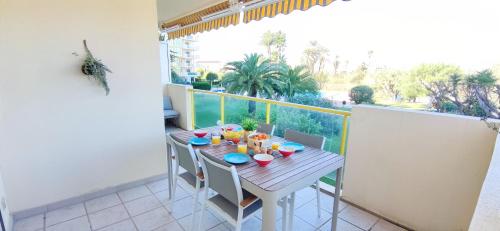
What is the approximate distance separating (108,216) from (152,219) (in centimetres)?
45

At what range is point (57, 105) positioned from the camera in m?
2.26

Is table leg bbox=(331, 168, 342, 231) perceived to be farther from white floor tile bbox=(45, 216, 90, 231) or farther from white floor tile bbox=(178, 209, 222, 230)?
white floor tile bbox=(45, 216, 90, 231)

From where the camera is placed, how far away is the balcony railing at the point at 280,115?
8.77 ft

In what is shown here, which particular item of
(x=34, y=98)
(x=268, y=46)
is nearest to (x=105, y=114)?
(x=34, y=98)

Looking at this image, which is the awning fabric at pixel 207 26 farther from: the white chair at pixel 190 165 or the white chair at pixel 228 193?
the white chair at pixel 228 193

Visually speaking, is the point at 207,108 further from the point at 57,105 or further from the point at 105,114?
the point at 57,105

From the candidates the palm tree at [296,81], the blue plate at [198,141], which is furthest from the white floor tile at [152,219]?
the palm tree at [296,81]

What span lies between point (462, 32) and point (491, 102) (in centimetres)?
779

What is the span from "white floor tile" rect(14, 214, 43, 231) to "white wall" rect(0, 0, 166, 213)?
142mm

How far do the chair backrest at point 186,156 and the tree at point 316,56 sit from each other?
10432mm

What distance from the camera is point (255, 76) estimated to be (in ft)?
17.4

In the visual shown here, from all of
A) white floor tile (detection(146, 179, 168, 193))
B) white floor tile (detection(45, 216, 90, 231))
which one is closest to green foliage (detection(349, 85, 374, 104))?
white floor tile (detection(146, 179, 168, 193))

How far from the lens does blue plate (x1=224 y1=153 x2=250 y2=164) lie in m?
1.70

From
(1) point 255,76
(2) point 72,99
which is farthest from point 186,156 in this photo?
(1) point 255,76
